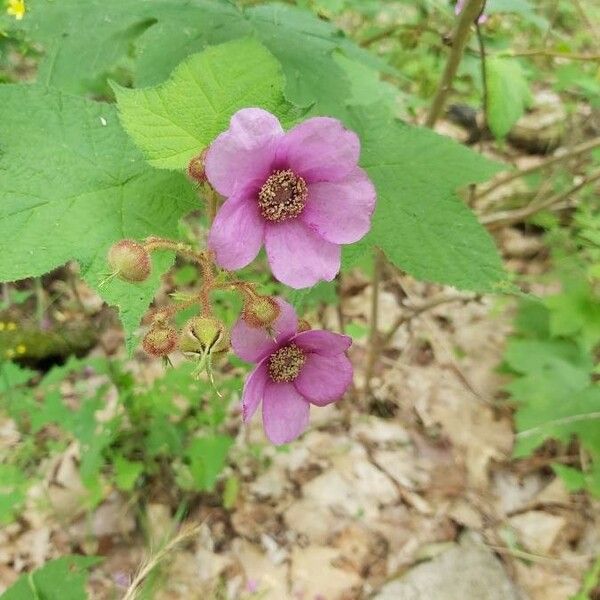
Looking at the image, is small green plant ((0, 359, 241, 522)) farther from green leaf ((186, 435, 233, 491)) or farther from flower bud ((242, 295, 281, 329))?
flower bud ((242, 295, 281, 329))

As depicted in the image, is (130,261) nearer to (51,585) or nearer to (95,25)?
(95,25)

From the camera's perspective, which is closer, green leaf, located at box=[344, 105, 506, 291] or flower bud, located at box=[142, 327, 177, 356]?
flower bud, located at box=[142, 327, 177, 356]

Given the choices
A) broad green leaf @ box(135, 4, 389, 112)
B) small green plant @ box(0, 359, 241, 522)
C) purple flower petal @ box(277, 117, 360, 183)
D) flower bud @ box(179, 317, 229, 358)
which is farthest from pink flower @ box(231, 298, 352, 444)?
small green plant @ box(0, 359, 241, 522)

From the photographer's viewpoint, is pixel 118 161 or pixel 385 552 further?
pixel 385 552

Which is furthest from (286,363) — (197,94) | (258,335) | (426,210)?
(197,94)

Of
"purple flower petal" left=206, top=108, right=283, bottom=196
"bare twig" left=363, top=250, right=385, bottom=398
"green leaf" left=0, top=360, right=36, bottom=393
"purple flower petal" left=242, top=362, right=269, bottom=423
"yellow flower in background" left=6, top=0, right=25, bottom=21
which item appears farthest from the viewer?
"bare twig" left=363, top=250, right=385, bottom=398

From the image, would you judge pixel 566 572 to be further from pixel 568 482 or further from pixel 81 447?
pixel 81 447

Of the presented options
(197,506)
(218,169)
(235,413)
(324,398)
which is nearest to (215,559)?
(197,506)
